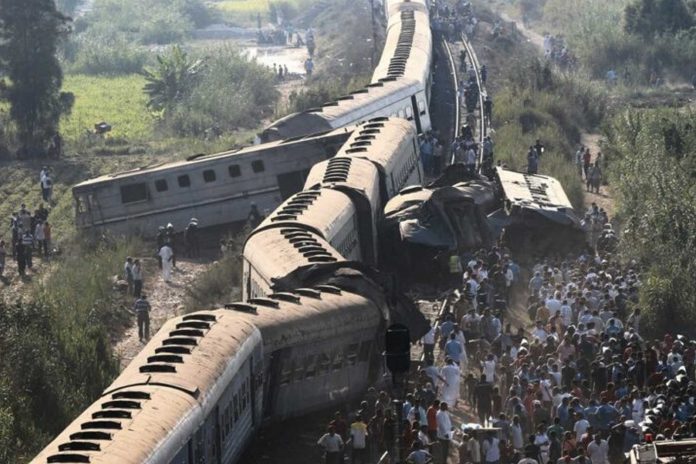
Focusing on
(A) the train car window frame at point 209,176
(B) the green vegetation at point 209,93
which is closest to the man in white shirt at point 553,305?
(A) the train car window frame at point 209,176

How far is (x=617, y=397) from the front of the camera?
2470 centimetres

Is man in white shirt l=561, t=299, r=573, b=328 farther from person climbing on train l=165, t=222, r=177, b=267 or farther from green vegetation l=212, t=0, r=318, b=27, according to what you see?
green vegetation l=212, t=0, r=318, b=27

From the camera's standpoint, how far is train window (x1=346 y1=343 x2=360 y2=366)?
83.1 feet

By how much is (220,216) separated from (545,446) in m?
20.2

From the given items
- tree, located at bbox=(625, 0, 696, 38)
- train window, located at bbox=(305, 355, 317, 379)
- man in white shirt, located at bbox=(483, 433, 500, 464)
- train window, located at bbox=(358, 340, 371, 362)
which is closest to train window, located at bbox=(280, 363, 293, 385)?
train window, located at bbox=(305, 355, 317, 379)

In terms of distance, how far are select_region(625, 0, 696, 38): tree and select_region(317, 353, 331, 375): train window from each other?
5307 centimetres

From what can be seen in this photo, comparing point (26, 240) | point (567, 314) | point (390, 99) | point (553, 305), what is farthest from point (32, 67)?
point (567, 314)

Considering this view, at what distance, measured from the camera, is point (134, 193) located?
4056 centimetres

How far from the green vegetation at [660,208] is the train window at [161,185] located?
1130cm

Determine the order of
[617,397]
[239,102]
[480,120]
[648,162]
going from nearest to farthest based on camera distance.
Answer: [617,397]
[648,162]
[480,120]
[239,102]

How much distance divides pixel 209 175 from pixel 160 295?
5361 mm

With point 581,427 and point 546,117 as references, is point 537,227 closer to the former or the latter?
point 581,427

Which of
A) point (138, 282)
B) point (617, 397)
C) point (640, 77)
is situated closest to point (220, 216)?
point (138, 282)

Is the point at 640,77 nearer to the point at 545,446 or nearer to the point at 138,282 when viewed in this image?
the point at 138,282
